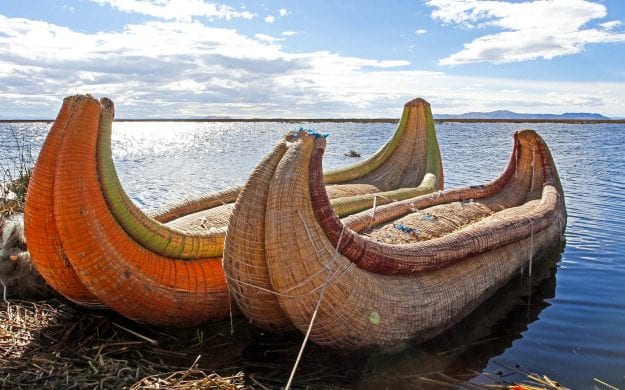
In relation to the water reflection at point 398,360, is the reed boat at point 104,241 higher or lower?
higher

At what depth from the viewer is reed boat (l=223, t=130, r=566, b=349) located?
3639 millimetres

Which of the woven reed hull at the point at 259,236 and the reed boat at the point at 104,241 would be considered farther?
the reed boat at the point at 104,241

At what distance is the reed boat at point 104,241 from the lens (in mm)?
3828

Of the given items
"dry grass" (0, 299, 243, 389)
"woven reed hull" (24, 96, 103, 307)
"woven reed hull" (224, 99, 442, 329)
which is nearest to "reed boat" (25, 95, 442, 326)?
"woven reed hull" (24, 96, 103, 307)

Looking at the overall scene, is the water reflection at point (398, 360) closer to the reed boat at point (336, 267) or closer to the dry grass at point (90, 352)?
the reed boat at point (336, 267)

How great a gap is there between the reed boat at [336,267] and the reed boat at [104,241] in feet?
1.77

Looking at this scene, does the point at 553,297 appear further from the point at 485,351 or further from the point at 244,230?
the point at 244,230

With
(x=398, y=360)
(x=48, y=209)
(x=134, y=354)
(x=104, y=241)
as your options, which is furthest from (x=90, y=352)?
(x=398, y=360)

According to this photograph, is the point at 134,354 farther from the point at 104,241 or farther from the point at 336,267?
the point at 336,267

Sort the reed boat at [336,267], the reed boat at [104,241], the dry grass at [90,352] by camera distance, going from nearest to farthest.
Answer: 1. the dry grass at [90,352]
2. the reed boat at [336,267]
3. the reed boat at [104,241]

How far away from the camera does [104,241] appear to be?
12.7ft

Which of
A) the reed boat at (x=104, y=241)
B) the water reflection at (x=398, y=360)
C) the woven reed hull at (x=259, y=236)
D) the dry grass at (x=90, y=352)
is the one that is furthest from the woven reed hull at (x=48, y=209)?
the water reflection at (x=398, y=360)

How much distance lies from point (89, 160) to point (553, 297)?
533 cm

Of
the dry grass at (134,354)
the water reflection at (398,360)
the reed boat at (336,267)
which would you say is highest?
the reed boat at (336,267)
